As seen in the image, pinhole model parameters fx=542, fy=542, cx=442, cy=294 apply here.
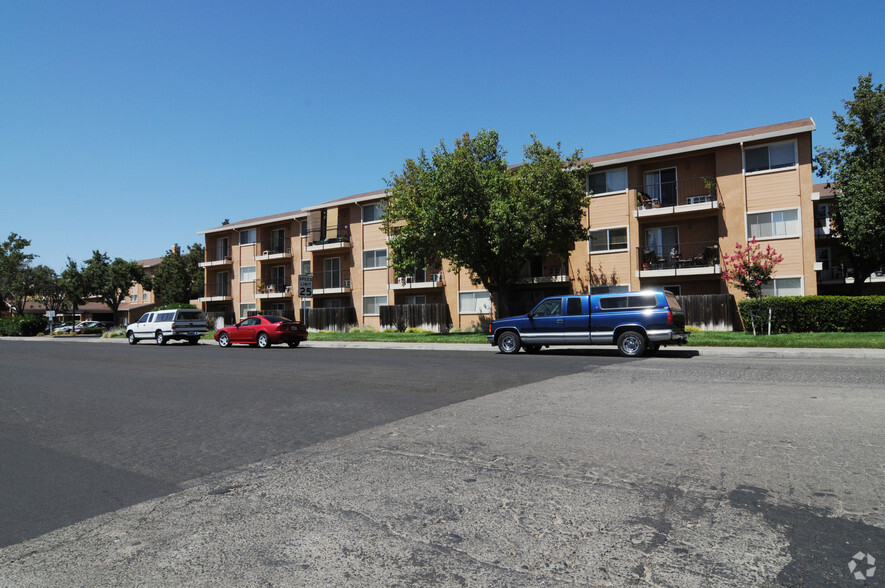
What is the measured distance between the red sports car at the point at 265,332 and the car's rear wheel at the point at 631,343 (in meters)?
14.8

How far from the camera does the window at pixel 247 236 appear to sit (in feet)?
151

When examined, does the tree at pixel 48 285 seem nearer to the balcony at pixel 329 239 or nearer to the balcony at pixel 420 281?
the balcony at pixel 329 239

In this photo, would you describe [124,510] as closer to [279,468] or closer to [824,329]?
[279,468]

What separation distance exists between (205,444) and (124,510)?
189 cm

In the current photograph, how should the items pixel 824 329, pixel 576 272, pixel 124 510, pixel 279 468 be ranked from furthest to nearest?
pixel 576 272
pixel 824 329
pixel 279 468
pixel 124 510

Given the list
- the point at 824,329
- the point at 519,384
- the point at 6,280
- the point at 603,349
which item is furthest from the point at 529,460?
the point at 6,280

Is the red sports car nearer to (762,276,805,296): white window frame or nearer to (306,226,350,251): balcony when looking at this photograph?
(306,226,350,251): balcony

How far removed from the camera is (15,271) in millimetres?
60719

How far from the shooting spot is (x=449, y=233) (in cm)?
2545

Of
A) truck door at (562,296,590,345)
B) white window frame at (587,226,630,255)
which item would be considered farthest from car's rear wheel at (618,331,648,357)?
white window frame at (587,226,630,255)

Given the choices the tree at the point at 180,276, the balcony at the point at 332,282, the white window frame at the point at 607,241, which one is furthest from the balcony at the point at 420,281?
the tree at the point at 180,276

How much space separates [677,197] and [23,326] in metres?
57.2

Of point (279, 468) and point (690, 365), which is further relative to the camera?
point (690, 365)

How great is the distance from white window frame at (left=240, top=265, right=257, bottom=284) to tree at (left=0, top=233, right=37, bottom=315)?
32.8m
